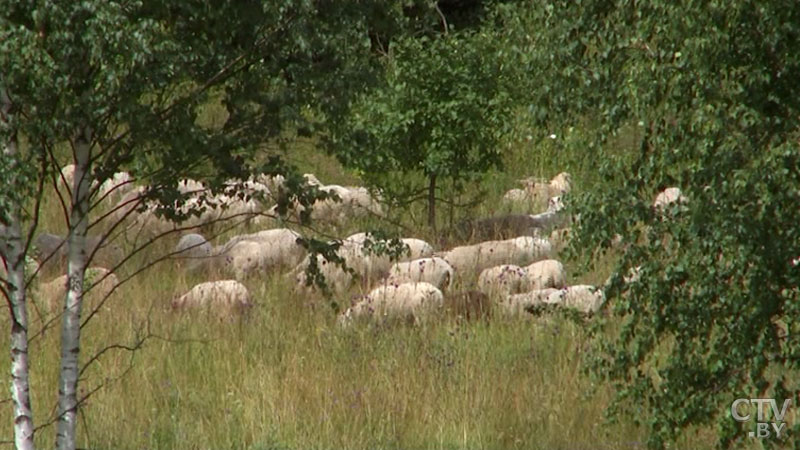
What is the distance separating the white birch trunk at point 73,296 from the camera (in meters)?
6.23

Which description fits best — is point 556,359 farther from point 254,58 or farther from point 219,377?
point 254,58

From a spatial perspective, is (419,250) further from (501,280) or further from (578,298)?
(578,298)

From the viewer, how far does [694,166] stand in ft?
17.6

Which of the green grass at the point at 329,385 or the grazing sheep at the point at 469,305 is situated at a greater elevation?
the grazing sheep at the point at 469,305

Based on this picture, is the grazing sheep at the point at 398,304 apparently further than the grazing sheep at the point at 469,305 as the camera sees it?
No

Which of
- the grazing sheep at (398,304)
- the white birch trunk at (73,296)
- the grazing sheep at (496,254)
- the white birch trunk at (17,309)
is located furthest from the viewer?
the grazing sheep at (496,254)

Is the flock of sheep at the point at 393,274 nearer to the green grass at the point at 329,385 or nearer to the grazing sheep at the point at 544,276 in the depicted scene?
the grazing sheep at the point at 544,276

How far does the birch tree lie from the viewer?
517cm

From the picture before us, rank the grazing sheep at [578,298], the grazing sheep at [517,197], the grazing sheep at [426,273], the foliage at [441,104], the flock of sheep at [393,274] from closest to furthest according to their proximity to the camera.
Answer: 1. the grazing sheep at [578,298]
2. the flock of sheep at [393,274]
3. the grazing sheep at [426,273]
4. the foliage at [441,104]
5. the grazing sheep at [517,197]

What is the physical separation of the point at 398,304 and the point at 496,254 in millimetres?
2176

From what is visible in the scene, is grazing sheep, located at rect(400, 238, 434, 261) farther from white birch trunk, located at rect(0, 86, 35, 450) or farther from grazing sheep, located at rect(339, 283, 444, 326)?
white birch trunk, located at rect(0, 86, 35, 450)

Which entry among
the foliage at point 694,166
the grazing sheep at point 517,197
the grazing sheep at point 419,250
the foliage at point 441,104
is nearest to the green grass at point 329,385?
the foliage at point 694,166

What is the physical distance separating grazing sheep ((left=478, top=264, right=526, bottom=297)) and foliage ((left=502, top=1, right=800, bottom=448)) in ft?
13.9

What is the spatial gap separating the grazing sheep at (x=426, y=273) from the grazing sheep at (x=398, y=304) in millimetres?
589
